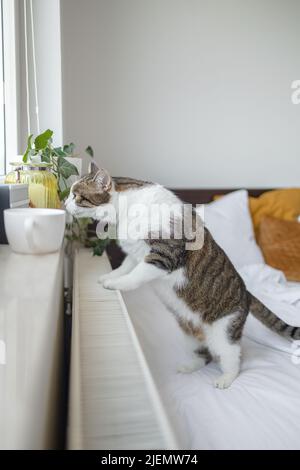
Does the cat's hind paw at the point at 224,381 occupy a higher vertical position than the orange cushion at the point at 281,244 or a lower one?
lower

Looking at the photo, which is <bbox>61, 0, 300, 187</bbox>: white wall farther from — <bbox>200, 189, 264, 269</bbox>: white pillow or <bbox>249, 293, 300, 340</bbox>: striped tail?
<bbox>249, 293, 300, 340</bbox>: striped tail

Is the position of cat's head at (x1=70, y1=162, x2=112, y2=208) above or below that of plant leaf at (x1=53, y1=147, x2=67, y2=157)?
below

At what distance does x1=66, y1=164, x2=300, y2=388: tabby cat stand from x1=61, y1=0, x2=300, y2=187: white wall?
1.16 m

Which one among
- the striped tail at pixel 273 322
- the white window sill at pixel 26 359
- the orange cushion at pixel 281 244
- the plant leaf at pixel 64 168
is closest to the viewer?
the white window sill at pixel 26 359

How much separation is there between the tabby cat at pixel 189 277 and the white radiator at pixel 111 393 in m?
0.34

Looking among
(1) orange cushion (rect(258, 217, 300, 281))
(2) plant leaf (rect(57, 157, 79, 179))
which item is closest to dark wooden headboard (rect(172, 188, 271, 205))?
(1) orange cushion (rect(258, 217, 300, 281))

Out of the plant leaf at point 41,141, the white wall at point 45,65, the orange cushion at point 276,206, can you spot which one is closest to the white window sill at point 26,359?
the plant leaf at point 41,141

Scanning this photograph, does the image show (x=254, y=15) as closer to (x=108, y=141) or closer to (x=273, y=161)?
(x=273, y=161)

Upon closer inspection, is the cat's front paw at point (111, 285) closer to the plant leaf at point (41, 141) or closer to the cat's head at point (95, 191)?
the cat's head at point (95, 191)

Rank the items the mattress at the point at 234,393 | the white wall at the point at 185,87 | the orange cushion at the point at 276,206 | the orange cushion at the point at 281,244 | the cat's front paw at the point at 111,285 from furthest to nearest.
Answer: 1. the orange cushion at the point at 276,206
2. the white wall at the point at 185,87
3. the orange cushion at the point at 281,244
4. the cat's front paw at the point at 111,285
5. the mattress at the point at 234,393

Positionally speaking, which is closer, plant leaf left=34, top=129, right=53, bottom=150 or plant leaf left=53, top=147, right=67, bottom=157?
plant leaf left=34, top=129, right=53, bottom=150

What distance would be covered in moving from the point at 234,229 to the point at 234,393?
4.13 ft

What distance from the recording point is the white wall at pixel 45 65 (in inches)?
60.1

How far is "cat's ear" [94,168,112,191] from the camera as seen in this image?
110 cm
